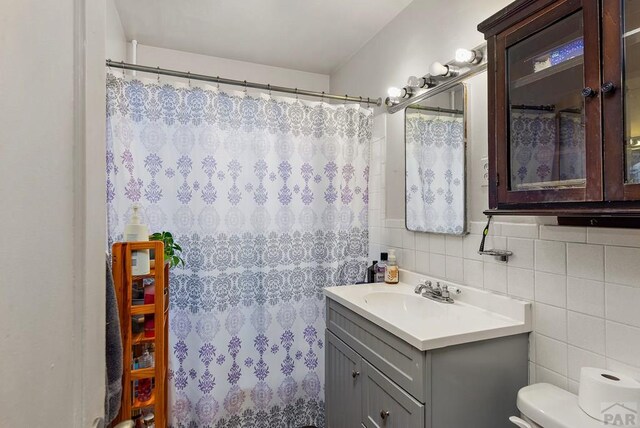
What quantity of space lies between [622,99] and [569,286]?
634mm

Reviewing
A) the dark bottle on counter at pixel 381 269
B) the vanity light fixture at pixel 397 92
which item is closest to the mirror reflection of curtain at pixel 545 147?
the vanity light fixture at pixel 397 92

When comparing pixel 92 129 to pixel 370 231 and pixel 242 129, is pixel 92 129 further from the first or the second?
pixel 370 231

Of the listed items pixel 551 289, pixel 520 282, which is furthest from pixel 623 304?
pixel 520 282

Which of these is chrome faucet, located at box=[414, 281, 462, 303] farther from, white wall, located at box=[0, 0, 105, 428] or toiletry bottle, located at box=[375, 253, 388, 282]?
white wall, located at box=[0, 0, 105, 428]

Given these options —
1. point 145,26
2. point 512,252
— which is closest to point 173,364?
point 512,252

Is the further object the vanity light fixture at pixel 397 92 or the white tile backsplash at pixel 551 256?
the vanity light fixture at pixel 397 92

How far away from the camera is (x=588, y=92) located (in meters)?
0.86

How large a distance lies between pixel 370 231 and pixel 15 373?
2083 millimetres

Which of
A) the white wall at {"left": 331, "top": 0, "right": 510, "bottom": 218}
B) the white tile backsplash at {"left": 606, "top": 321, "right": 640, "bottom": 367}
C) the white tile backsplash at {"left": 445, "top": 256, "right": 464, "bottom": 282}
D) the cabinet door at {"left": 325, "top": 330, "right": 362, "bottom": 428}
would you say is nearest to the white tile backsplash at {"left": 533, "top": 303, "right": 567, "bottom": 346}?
the white tile backsplash at {"left": 606, "top": 321, "right": 640, "bottom": 367}

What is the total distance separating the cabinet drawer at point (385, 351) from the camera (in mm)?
1102

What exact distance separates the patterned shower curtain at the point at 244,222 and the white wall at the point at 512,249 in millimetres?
251

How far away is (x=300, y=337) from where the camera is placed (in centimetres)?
212

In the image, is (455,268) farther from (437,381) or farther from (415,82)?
(415,82)

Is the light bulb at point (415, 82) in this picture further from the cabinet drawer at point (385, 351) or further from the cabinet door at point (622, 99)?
the cabinet drawer at point (385, 351)
